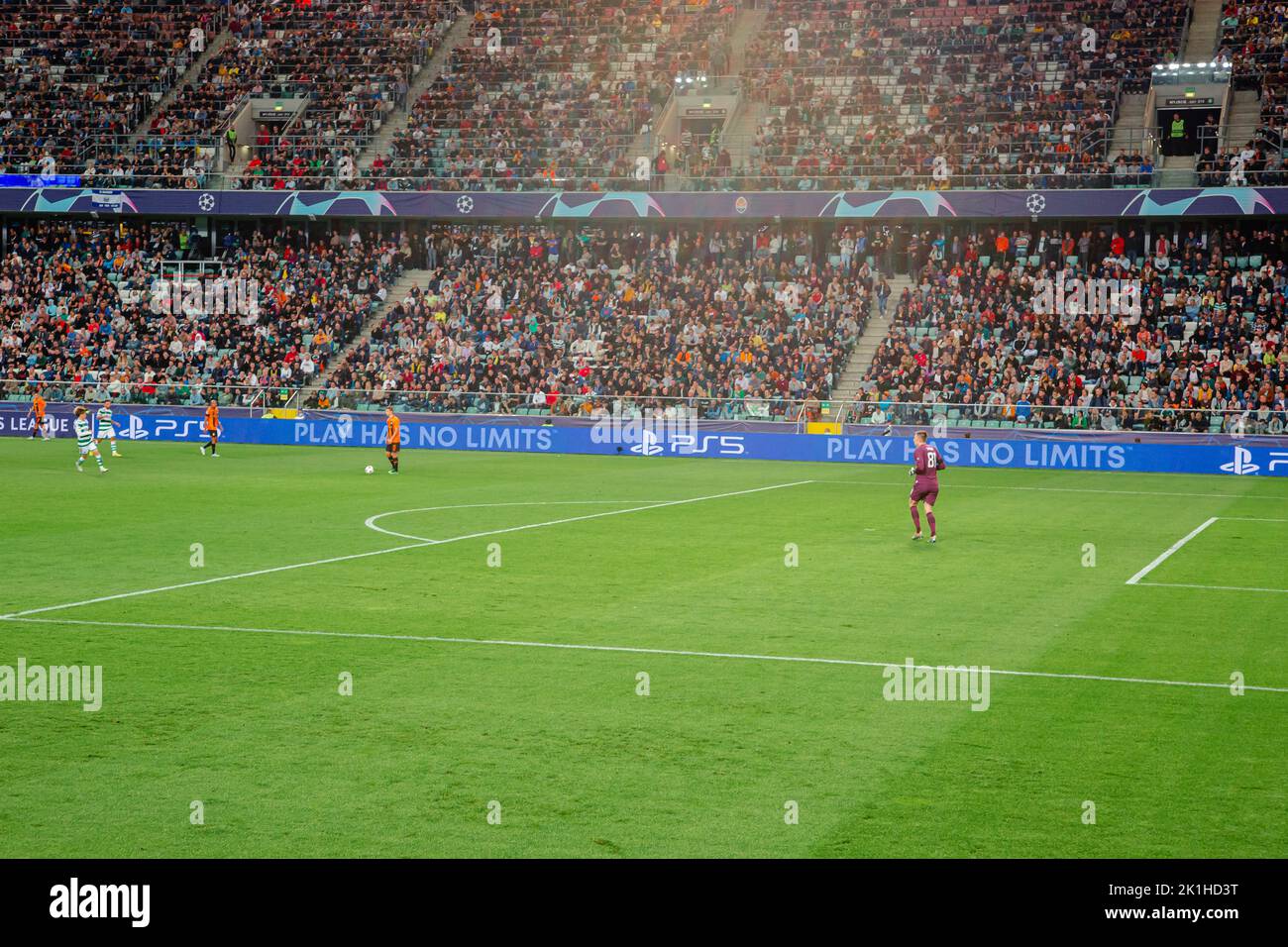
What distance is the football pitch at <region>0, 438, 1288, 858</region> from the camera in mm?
8102

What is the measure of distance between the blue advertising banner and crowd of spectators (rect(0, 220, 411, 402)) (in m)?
1.39

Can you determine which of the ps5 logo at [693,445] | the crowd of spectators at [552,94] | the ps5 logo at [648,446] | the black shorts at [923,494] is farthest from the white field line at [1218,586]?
the crowd of spectators at [552,94]

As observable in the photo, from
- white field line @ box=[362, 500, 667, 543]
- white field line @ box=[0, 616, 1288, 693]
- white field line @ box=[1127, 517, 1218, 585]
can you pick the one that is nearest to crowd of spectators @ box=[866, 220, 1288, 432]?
white field line @ box=[1127, 517, 1218, 585]

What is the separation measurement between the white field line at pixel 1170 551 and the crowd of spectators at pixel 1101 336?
44.2 ft

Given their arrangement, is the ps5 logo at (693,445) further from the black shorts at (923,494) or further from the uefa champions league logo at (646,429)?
the black shorts at (923,494)

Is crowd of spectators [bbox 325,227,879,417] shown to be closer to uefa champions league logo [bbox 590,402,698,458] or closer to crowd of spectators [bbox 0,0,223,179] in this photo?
uefa champions league logo [bbox 590,402,698,458]

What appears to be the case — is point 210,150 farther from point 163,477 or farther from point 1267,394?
point 1267,394

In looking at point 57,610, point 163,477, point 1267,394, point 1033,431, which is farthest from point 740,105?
point 57,610
